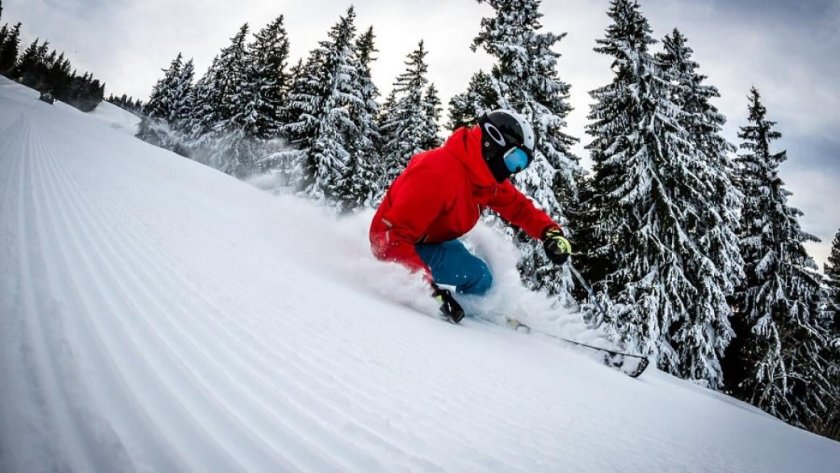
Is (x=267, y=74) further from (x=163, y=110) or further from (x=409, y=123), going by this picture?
(x=163, y=110)

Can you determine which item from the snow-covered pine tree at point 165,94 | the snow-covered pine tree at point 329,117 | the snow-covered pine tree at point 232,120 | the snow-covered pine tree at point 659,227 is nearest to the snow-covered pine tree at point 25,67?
the snow-covered pine tree at point 165,94

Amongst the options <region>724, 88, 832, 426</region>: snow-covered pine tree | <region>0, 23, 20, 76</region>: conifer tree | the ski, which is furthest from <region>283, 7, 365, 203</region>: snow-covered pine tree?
<region>0, 23, 20, 76</region>: conifer tree

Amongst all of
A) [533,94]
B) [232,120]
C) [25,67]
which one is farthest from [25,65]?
[533,94]

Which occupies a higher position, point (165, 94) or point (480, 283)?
point (165, 94)

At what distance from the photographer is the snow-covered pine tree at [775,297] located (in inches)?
483

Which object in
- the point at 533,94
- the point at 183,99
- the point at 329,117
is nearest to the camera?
the point at 533,94

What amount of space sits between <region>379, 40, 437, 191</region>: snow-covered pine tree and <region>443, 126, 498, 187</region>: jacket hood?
16426 millimetres

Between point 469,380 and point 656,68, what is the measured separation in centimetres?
1325

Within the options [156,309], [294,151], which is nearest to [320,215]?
[156,309]

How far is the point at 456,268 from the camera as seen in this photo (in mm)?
3795

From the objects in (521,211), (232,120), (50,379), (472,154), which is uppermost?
(232,120)

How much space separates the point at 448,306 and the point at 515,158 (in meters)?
1.58

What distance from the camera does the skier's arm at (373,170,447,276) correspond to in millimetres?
3061

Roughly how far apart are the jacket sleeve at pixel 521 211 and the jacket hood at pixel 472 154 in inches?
26.7
